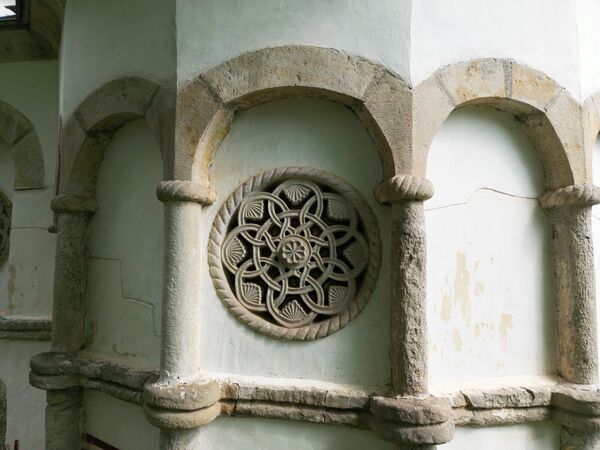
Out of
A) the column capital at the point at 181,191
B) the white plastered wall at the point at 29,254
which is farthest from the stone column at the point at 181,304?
the white plastered wall at the point at 29,254

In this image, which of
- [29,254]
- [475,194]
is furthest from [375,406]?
[29,254]

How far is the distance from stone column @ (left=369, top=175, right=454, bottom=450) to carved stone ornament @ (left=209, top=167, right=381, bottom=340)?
169mm

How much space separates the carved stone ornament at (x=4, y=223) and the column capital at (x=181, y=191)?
3246mm

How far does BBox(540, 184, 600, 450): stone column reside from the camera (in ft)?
8.21

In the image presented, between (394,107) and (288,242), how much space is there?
919 mm

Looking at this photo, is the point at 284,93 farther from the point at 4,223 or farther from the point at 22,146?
the point at 4,223

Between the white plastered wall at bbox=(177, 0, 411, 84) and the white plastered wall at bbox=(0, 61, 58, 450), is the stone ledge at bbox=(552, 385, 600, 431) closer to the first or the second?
the white plastered wall at bbox=(177, 0, 411, 84)

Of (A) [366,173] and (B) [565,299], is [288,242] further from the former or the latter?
(B) [565,299]

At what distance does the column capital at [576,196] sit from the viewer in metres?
2.58

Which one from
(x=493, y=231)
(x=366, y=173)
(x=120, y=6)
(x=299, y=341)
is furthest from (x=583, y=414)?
(x=120, y=6)

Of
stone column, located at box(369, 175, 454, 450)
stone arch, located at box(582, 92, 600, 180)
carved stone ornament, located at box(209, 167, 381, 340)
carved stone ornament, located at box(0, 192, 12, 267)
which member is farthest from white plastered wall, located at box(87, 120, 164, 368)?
stone arch, located at box(582, 92, 600, 180)

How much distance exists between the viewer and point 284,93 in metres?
2.52

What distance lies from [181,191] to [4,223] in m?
3.44

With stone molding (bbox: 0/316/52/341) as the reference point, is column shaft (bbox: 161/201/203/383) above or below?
above
